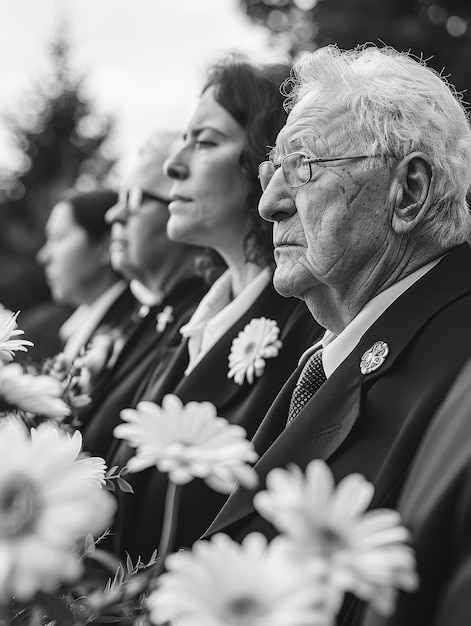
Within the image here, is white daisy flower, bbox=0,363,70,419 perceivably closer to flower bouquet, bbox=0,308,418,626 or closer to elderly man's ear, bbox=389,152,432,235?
flower bouquet, bbox=0,308,418,626

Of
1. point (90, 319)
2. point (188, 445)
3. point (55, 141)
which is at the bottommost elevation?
point (55, 141)

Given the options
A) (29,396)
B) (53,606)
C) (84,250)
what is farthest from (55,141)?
(53,606)

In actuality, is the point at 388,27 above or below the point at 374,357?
below

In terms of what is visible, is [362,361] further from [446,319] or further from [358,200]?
[358,200]

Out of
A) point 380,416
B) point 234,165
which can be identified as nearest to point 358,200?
point 380,416

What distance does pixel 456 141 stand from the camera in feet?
7.62

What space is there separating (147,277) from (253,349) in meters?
1.58

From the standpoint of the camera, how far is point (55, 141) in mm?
21812

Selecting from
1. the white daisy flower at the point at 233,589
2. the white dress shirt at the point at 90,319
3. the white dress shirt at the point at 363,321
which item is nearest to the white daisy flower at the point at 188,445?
the white daisy flower at the point at 233,589

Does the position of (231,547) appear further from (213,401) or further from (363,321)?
(213,401)

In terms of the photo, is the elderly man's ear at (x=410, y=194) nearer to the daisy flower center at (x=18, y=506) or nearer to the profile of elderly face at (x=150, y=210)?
the daisy flower center at (x=18, y=506)

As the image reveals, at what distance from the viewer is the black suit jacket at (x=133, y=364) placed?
3.47 m

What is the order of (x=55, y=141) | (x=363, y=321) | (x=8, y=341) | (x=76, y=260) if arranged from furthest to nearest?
1. (x=55, y=141)
2. (x=76, y=260)
3. (x=363, y=321)
4. (x=8, y=341)

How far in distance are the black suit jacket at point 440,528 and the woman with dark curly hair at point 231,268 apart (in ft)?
5.07
